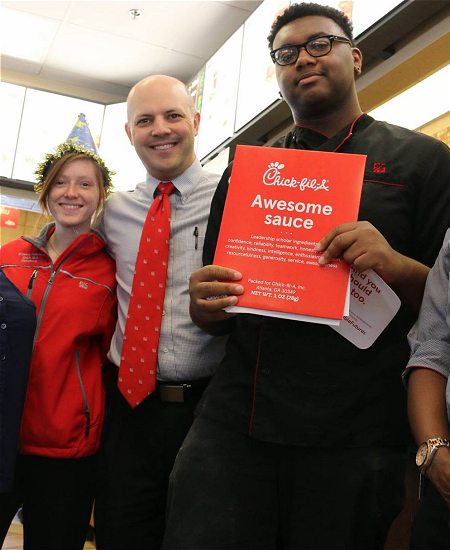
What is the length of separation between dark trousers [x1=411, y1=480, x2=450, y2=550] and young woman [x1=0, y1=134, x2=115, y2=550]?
3.50 feet

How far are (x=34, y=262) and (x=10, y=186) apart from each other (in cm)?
439

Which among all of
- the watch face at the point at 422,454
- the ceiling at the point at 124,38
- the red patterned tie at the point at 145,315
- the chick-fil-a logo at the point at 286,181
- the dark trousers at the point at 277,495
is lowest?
the dark trousers at the point at 277,495

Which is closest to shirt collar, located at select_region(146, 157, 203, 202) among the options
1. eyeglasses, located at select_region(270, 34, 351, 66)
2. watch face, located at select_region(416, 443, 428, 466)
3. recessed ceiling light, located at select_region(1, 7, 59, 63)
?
eyeglasses, located at select_region(270, 34, 351, 66)

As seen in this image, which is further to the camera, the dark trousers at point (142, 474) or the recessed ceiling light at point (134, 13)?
the recessed ceiling light at point (134, 13)

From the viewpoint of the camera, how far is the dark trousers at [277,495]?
1.25m

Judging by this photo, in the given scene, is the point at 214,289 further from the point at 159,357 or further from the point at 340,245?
the point at 159,357

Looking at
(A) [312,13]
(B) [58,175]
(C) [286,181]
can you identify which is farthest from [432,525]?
(B) [58,175]

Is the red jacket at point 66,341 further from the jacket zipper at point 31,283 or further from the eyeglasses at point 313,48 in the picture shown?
the eyeglasses at point 313,48

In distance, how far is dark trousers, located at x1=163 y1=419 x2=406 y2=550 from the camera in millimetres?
1246

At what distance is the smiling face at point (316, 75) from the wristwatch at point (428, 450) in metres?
0.82

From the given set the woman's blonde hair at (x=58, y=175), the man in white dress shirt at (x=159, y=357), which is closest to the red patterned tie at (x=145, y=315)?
the man in white dress shirt at (x=159, y=357)

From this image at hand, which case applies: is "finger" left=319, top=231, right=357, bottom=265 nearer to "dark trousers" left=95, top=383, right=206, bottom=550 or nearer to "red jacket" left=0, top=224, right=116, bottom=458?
"dark trousers" left=95, top=383, right=206, bottom=550

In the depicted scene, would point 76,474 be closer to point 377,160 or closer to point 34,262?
point 34,262

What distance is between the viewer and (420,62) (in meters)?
2.87
